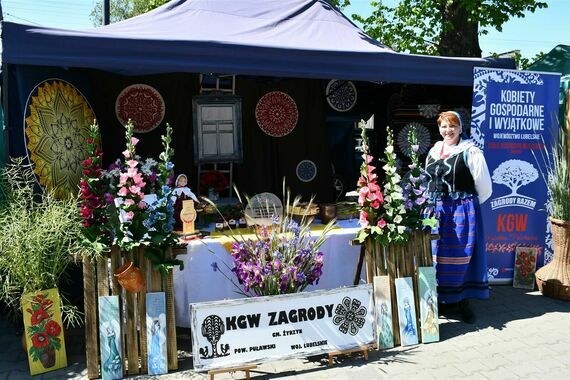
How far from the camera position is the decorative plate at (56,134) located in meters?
3.50

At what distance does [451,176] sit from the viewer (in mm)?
3703

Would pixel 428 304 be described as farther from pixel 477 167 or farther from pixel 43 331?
pixel 43 331

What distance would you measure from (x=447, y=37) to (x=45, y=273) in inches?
309

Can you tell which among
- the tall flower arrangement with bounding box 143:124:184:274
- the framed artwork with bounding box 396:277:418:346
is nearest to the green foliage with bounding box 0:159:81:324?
the tall flower arrangement with bounding box 143:124:184:274

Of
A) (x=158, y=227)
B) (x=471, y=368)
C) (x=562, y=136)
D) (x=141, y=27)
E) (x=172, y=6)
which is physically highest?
(x=172, y=6)

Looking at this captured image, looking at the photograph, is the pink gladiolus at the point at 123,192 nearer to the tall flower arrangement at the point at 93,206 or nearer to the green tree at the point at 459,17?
the tall flower arrangement at the point at 93,206

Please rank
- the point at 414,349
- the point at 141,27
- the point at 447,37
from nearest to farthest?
1. the point at 414,349
2. the point at 141,27
3. the point at 447,37

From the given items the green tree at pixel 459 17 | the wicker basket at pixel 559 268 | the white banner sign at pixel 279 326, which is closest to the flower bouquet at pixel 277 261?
the white banner sign at pixel 279 326

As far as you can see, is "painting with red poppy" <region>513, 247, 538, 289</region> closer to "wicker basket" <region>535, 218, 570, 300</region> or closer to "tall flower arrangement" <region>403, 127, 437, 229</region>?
"wicker basket" <region>535, 218, 570, 300</region>

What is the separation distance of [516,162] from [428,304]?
1.95 m

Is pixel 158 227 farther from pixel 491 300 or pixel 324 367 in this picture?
pixel 491 300

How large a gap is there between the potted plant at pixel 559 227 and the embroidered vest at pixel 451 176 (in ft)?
3.90

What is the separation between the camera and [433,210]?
3.81 meters

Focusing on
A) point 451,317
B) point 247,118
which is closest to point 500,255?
point 451,317
